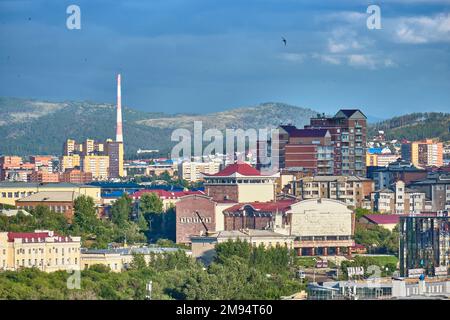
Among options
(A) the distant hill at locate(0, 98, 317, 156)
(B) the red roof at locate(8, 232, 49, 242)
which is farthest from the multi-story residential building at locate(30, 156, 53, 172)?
(B) the red roof at locate(8, 232, 49, 242)

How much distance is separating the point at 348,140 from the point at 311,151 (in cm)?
150

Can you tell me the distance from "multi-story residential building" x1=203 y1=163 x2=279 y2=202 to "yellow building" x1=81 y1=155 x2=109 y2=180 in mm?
51548

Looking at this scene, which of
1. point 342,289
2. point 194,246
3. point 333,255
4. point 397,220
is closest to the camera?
point 342,289

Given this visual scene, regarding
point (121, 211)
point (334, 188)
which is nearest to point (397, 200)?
point (334, 188)

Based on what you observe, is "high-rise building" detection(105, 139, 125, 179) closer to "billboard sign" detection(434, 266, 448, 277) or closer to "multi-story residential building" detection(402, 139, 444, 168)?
"multi-story residential building" detection(402, 139, 444, 168)

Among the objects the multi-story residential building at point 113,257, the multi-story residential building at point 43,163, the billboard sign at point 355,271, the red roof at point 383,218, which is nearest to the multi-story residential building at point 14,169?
the multi-story residential building at point 43,163

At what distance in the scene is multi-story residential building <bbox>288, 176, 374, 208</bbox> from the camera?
217 ft

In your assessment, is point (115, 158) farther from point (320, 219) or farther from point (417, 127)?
point (320, 219)

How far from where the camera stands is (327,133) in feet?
242

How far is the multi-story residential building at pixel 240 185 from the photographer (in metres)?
59.8

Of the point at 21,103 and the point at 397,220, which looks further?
the point at 21,103
